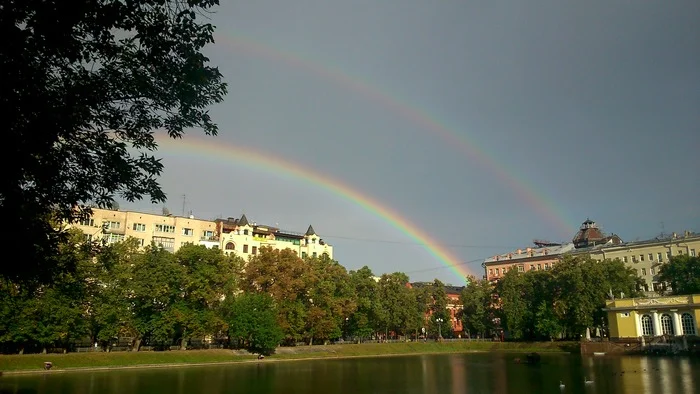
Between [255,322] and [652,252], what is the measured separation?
74.0 metres

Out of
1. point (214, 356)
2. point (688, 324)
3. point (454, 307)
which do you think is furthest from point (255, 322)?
point (454, 307)

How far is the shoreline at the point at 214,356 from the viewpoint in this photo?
155 ft

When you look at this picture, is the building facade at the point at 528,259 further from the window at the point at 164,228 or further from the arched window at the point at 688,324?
the window at the point at 164,228

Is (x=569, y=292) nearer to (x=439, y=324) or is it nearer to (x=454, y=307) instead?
(x=439, y=324)

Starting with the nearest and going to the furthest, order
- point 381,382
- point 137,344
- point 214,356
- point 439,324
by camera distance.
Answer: point 381,382
point 137,344
point 214,356
point 439,324

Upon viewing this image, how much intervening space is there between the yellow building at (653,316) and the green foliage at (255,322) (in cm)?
4585

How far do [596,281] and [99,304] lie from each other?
66.4m

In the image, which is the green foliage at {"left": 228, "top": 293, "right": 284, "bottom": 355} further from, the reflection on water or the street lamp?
the street lamp

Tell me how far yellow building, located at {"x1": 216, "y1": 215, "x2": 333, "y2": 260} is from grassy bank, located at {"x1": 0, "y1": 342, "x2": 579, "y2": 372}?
17.0 m

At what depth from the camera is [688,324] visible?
215 ft

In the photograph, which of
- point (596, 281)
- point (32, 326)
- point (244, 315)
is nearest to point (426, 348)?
point (596, 281)

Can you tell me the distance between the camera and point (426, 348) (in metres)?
86.8

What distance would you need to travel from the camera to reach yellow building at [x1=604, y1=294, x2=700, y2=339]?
6512cm

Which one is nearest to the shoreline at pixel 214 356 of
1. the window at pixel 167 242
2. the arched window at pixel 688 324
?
the arched window at pixel 688 324
